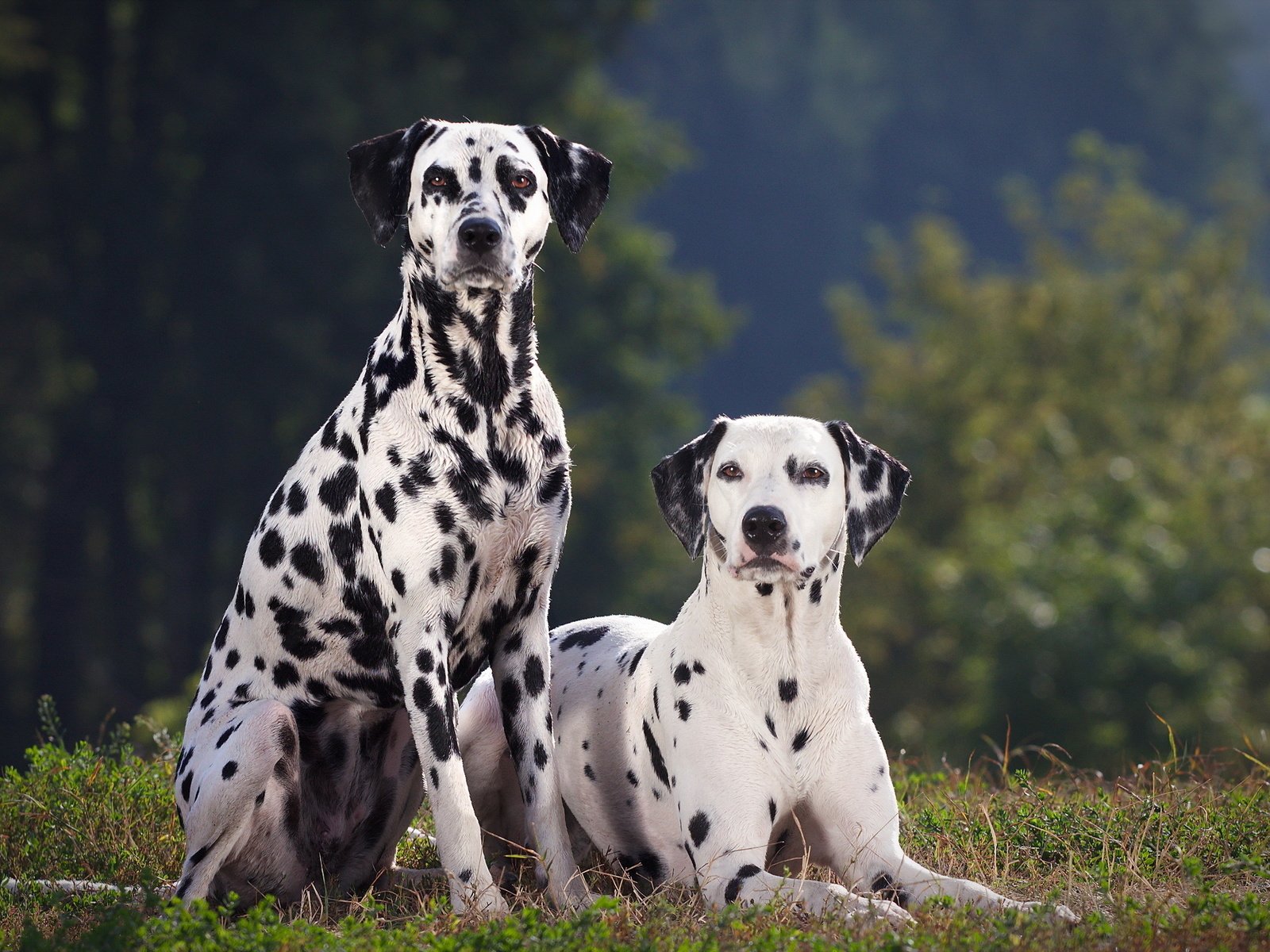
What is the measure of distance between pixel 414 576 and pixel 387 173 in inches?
63.5

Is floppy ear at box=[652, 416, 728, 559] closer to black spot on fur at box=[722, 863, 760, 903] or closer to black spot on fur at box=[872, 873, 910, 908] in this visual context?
black spot on fur at box=[722, 863, 760, 903]

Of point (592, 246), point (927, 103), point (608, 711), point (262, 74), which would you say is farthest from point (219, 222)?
point (927, 103)

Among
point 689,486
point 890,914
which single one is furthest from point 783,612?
point 890,914

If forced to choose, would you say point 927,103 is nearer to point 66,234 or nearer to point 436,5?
point 436,5

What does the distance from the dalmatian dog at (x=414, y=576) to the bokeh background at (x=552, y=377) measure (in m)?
13.7

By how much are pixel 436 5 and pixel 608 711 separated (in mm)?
21498

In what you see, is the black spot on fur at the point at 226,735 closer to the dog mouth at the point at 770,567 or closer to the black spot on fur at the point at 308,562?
the black spot on fur at the point at 308,562

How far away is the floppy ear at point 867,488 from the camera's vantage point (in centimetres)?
591

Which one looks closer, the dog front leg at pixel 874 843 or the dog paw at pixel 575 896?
the dog front leg at pixel 874 843

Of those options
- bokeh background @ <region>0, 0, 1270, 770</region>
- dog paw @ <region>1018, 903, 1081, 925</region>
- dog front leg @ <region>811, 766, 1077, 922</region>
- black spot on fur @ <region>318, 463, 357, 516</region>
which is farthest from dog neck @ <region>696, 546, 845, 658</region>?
bokeh background @ <region>0, 0, 1270, 770</region>

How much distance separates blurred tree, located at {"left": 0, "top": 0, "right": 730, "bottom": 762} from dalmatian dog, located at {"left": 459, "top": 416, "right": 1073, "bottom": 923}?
18053 millimetres

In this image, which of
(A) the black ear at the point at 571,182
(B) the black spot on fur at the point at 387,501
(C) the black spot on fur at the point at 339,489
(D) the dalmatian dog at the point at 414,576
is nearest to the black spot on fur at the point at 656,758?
(D) the dalmatian dog at the point at 414,576

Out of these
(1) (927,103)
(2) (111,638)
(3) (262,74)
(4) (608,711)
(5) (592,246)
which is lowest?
(2) (111,638)

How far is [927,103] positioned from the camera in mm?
58281
